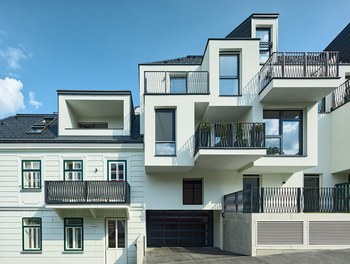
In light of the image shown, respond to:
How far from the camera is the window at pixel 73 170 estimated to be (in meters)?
12.2

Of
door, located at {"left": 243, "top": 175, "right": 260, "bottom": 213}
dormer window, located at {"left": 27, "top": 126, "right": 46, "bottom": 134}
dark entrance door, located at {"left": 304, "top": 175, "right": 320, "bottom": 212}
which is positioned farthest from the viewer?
dormer window, located at {"left": 27, "top": 126, "right": 46, "bottom": 134}

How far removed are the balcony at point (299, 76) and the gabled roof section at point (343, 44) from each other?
5683 millimetres

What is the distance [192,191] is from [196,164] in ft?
7.87

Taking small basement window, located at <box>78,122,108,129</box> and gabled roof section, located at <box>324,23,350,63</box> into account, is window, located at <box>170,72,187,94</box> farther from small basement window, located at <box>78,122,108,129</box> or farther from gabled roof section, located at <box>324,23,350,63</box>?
gabled roof section, located at <box>324,23,350,63</box>

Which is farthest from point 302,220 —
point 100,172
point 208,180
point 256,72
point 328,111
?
point 100,172

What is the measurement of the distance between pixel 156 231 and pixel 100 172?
460 cm

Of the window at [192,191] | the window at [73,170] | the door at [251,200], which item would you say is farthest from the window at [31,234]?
the door at [251,200]

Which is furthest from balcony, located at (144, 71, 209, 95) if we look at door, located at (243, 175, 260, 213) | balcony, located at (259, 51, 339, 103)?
door, located at (243, 175, 260, 213)

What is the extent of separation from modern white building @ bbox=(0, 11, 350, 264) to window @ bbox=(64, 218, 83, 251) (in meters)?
0.05

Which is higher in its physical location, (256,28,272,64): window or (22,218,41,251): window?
(256,28,272,64): window

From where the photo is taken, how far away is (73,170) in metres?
12.2

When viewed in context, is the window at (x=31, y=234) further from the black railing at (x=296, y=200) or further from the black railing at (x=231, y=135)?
the black railing at (x=296, y=200)

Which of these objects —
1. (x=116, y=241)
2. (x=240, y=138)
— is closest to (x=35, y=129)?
(x=116, y=241)

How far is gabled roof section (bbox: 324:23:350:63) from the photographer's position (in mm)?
15191
